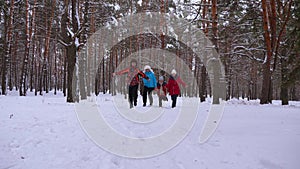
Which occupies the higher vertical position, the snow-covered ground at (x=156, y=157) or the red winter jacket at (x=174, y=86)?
the red winter jacket at (x=174, y=86)

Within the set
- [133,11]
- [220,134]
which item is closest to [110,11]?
[133,11]

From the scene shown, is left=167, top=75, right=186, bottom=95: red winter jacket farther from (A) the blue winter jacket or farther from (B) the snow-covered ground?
(B) the snow-covered ground

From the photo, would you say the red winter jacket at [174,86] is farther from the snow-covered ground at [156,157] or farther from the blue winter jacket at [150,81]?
the snow-covered ground at [156,157]

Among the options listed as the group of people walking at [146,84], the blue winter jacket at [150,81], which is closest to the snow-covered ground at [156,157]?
the group of people walking at [146,84]

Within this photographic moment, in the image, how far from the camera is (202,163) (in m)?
3.65

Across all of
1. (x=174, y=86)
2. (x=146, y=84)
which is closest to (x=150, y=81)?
(x=146, y=84)

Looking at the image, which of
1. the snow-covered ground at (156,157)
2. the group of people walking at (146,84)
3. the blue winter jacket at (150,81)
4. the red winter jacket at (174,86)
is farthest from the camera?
the red winter jacket at (174,86)

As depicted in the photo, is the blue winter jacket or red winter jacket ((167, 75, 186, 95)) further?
red winter jacket ((167, 75, 186, 95))

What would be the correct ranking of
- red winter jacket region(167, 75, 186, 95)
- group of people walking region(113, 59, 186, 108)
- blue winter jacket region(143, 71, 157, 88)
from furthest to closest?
red winter jacket region(167, 75, 186, 95), blue winter jacket region(143, 71, 157, 88), group of people walking region(113, 59, 186, 108)

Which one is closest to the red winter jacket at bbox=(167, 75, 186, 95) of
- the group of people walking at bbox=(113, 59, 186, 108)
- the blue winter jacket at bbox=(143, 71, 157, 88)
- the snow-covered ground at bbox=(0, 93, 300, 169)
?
the group of people walking at bbox=(113, 59, 186, 108)

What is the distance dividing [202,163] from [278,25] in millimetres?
15485

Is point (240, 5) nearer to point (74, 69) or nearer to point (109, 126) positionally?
point (74, 69)

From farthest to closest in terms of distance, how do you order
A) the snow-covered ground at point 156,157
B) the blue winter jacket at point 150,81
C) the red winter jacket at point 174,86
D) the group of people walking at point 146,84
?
1. the red winter jacket at point 174,86
2. the blue winter jacket at point 150,81
3. the group of people walking at point 146,84
4. the snow-covered ground at point 156,157

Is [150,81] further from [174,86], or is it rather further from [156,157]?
[156,157]
